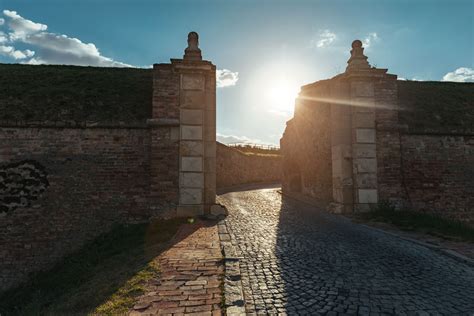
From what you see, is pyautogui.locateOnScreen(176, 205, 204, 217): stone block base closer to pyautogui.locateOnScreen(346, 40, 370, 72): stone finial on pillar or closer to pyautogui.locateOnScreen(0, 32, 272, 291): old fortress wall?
pyautogui.locateOnScreen(0, 32, 272, 291): old fortress wall

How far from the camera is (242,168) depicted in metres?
24.2

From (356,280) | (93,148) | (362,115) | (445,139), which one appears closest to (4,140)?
(93,148)

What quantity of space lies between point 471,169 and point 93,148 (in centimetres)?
Result: 1247

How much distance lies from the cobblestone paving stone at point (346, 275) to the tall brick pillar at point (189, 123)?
1.84 m

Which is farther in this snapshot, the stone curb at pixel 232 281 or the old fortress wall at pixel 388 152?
the old fortress wall at pixel 388 152

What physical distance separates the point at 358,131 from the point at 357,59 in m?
2.50

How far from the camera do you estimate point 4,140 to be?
303 inches

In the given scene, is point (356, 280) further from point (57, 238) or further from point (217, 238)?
point (57, 238)

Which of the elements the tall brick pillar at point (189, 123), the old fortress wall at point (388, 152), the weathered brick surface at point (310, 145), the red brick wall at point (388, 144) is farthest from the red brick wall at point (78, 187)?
the red brick wall at point (388, 144)

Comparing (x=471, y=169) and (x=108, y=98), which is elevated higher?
(x=108, y=98)

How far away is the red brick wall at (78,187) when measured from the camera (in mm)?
7410

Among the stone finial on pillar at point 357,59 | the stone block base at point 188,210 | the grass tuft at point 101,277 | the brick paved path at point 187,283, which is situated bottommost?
the grass tuft at point 101,277

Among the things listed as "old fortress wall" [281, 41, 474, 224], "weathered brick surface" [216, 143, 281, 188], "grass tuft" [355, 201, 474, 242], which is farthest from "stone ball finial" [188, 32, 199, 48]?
"weathered brick surface" [216, 143, 281, 188]

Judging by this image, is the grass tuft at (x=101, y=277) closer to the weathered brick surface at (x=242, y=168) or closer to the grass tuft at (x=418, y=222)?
the grass tuft at (x=418, y=222)
